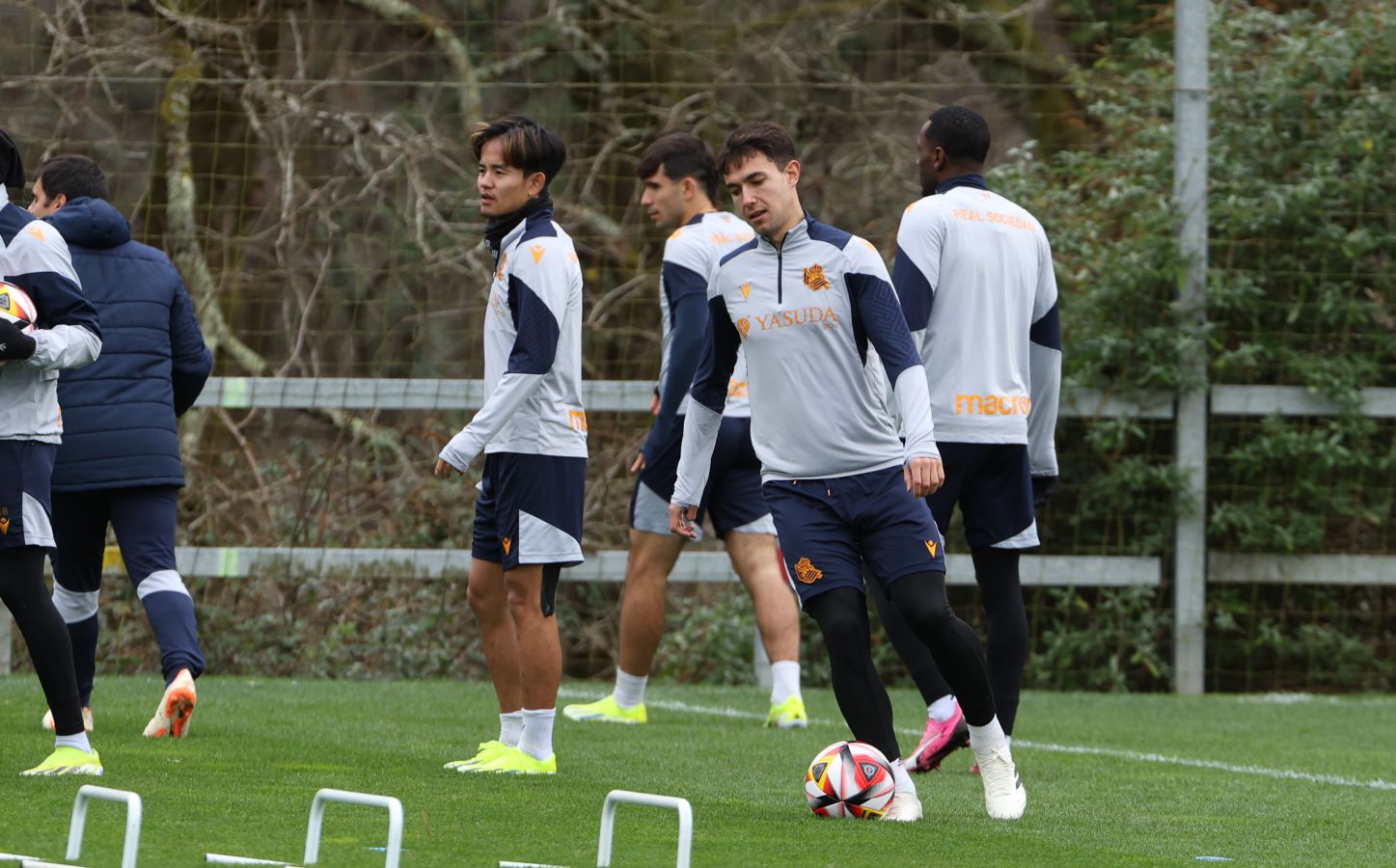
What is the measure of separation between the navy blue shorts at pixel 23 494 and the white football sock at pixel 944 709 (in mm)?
2636

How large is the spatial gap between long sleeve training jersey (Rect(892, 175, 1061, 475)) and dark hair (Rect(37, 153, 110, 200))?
2678 mm

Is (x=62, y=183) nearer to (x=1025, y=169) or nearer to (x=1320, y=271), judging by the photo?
(x=1025, y=169)

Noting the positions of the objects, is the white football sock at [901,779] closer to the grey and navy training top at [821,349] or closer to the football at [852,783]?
the football at [852,783]

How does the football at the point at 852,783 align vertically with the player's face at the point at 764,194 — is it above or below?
below

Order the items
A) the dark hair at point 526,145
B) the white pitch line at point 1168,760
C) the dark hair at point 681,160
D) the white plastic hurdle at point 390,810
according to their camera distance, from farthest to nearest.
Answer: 1. the dark hair at point 681,160
2. the white pitch line at point 1168,760
3. the dark hair at point 526,145
4. the white plastic hurdle at point 390,810

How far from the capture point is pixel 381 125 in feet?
38.8

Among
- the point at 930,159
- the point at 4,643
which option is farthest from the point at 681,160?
the point at 4,643

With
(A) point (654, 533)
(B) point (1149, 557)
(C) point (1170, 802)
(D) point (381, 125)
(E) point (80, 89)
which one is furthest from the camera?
(D) point (381, 125)

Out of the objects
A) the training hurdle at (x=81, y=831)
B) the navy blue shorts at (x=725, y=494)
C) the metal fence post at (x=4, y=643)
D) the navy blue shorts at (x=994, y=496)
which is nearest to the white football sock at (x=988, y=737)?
the navy blue shorts at (x=994, y=496)

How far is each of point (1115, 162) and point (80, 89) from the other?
5324mm

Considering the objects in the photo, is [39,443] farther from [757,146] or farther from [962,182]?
[962,182]

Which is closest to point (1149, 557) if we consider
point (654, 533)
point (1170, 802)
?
point (654, 533)

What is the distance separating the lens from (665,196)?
7.64 metres

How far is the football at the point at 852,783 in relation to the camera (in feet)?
16.7
